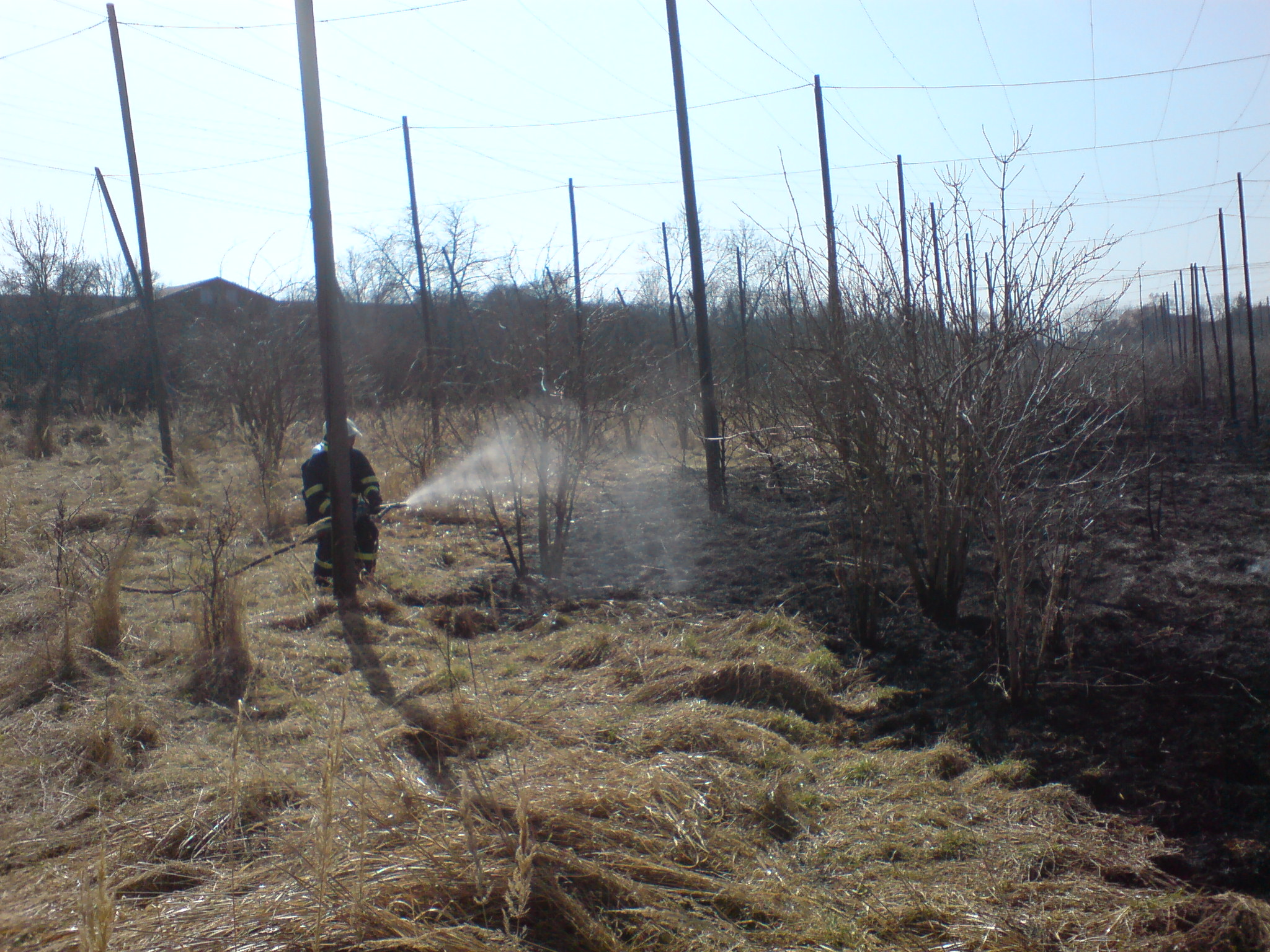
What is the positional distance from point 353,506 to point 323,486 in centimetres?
47

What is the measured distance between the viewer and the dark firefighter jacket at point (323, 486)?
27.2ft

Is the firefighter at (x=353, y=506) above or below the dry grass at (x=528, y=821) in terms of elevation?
above

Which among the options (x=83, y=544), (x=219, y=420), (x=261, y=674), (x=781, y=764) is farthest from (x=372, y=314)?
(x=781, y=764)

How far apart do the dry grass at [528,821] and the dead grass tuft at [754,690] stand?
2 cm

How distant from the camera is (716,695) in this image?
511 centimetres

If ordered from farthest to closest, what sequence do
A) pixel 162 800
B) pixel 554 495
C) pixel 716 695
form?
pixel 554 495 → pixel 716 695 → pixel 162 800

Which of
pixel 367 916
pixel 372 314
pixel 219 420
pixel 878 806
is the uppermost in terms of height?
pixel 372 314

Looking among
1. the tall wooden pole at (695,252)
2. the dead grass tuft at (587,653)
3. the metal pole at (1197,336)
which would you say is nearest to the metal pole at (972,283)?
the dead grass tuft at (587,653)

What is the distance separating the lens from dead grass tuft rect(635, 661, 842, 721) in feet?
16.4

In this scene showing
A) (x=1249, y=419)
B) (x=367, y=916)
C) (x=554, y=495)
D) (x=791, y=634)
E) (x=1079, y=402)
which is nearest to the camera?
(x=367, y=916)

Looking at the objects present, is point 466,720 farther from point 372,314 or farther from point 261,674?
point 372,314

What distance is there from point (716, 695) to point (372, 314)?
31.9 meters

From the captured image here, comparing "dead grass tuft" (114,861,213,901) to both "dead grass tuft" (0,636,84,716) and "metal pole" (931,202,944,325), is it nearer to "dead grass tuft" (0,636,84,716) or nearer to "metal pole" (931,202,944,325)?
"dead grass tuft" (0,636,84,716)

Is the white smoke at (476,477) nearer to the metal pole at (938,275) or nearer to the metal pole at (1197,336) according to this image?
the metal pole at (938,275)
